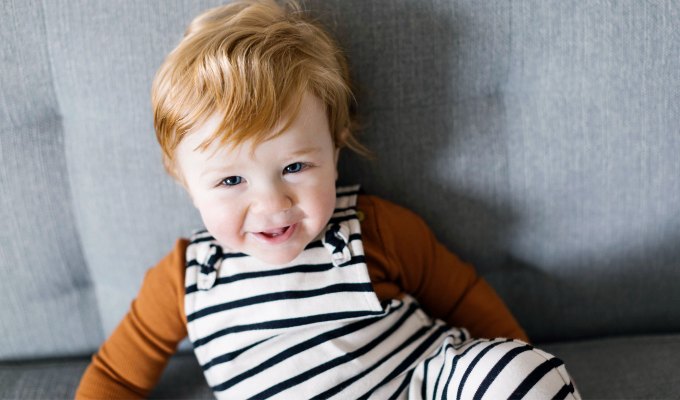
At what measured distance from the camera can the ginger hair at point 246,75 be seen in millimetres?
758

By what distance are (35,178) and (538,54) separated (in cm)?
82

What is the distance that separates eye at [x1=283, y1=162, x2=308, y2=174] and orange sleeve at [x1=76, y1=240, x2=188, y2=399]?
0.25 meters

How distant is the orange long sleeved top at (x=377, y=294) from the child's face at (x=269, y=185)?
0.46 feet

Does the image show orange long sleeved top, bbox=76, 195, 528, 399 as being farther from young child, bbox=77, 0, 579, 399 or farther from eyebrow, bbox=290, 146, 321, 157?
eyebrow, bbox=290, 146, 321, 157

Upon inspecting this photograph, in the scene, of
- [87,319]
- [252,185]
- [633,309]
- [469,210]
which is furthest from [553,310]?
[87,319]

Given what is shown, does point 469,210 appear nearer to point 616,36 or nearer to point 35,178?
point 616,36

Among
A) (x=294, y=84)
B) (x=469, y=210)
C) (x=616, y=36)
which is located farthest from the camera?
(x=469, y=210)

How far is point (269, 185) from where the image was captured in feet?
2.58

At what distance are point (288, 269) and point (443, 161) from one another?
317 mm

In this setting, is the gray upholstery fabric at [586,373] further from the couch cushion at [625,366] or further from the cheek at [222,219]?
the cheek at [222,219]

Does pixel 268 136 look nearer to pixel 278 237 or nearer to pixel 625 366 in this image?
pixel 278 237

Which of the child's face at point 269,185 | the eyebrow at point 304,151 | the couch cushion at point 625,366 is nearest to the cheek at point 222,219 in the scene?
the child's face at point 269,185

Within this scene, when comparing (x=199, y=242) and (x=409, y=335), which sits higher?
(x=199, y=242)

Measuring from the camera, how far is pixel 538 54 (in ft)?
2.99
